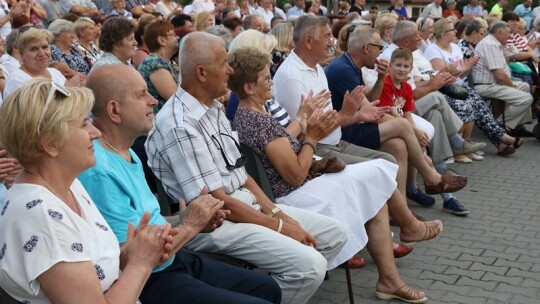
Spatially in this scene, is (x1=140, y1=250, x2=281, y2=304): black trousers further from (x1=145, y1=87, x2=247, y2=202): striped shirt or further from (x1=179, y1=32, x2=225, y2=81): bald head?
(x1=179, y1=32, x2=225, y2=81): bald head

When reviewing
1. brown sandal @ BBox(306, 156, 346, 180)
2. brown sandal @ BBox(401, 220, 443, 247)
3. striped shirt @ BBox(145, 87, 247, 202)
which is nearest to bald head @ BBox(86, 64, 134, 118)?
striped shirt @ BBox(145, 87, 247, 202)

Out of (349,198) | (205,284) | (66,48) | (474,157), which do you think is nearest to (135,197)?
(205,284)

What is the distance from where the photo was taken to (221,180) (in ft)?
12.3

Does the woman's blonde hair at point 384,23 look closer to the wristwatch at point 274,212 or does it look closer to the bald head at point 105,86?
the wristwatch at point 274,212

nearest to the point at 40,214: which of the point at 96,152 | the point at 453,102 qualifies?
the point at 96,152

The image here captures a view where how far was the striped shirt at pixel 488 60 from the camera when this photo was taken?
9.30 metres

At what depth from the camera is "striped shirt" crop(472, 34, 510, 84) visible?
30.5 ft

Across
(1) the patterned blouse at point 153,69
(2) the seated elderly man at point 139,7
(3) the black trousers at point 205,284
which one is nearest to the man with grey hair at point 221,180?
(3) the black trousers at point 205,284

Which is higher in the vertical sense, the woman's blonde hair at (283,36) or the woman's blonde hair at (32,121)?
the woman's blonde hair at (32,121)

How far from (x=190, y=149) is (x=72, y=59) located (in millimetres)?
4104

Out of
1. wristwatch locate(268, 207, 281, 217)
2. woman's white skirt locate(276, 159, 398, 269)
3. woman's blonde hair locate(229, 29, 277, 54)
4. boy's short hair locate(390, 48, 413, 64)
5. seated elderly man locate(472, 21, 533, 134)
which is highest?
woman's blonde hair locate(229, 29, 277, 54)

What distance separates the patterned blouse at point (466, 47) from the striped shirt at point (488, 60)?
156 mm

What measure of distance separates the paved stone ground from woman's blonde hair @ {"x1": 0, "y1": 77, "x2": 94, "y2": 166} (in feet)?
8.09

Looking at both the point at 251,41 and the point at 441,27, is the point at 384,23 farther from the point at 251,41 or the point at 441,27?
the point at 251,41
